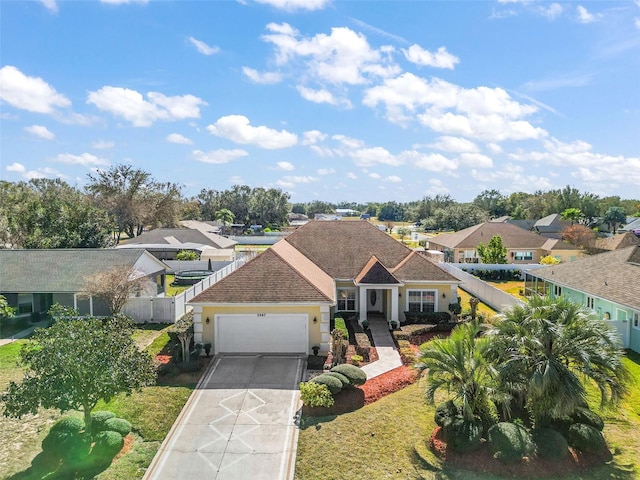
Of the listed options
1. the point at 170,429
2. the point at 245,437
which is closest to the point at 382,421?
the point at 245,437

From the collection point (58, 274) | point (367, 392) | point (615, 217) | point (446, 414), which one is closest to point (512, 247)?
point (367, 392)

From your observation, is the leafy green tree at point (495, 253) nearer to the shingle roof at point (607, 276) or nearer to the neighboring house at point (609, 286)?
the neighboring house at point (609, 286)

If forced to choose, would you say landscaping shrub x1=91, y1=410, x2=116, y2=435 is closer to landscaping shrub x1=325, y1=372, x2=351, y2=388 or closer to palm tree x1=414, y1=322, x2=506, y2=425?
landscaping shrub x1=325, y1=372, x2=351, y2=388

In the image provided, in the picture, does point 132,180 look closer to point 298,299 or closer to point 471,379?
point 298,299

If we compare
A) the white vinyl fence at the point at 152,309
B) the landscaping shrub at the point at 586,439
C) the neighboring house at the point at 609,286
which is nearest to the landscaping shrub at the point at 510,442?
the landscaping shrub at the point at 586,439

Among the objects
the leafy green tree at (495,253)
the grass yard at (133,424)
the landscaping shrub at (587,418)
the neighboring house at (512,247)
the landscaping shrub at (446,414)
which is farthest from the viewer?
the neighboring house at (512,247)

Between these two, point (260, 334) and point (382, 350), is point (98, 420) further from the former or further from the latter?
point (382, 350)
